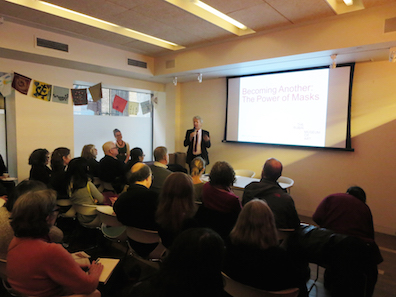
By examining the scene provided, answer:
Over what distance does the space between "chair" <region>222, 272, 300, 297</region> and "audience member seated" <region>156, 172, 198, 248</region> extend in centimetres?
51

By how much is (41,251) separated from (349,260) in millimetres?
1759

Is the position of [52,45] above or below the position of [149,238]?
above

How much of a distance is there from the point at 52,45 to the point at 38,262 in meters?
4.01

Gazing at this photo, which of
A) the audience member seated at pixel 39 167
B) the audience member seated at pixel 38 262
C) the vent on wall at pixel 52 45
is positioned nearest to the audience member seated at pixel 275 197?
the audience member seated at pixel 38 262

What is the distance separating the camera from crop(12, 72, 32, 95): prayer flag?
437cm

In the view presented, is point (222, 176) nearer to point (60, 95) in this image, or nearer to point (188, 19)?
point (188, 19)

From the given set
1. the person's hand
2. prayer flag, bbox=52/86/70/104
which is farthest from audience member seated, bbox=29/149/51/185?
the person's hand

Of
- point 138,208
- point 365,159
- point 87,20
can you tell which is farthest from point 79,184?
point 365,159

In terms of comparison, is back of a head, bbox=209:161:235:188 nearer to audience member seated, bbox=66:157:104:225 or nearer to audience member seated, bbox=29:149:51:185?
audience member seated, bbox=66:157:104:225

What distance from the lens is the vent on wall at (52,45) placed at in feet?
13.6

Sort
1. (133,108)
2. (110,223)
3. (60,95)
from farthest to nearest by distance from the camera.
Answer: (133,108) < (60,95) < (110,223)

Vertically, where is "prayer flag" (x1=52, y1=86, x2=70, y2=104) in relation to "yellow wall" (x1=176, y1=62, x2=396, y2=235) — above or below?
above

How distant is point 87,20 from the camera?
13.0 ft

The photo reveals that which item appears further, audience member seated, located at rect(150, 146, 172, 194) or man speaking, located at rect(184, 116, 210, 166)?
man speaking, located at rect(184, 116, 210, 166)
